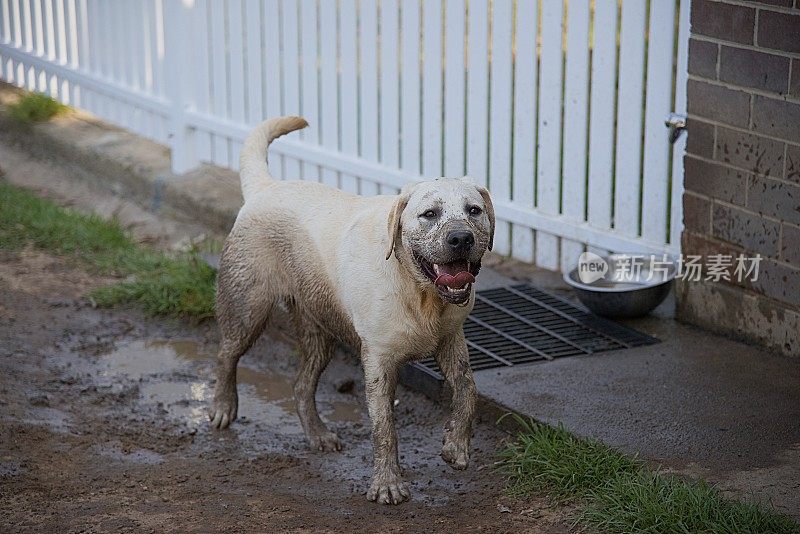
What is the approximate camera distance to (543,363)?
6.21 m

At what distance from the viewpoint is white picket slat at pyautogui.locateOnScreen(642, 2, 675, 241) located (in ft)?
21.4

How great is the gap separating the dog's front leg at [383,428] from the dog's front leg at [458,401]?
0.21 meters

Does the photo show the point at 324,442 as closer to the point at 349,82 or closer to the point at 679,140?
the point at 679,140

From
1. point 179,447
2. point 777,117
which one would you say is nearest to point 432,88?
point 777,117

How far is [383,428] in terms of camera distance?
5.07 metres

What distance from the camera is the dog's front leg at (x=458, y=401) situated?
5066mm

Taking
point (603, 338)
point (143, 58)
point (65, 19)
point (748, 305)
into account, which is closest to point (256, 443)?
point (603, 338)

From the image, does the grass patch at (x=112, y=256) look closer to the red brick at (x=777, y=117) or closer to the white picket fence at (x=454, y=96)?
the white picket fence at (x=454, y=96)

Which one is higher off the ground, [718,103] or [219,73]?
[718,103]

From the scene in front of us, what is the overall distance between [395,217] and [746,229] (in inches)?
86.6

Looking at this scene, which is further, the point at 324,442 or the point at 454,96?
the point at 454,96

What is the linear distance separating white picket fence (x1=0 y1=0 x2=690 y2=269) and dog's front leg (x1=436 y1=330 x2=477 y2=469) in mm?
2030

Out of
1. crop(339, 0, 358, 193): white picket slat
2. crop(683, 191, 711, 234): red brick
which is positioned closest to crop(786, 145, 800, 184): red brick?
crop(683, 191, 711, 234): red brick

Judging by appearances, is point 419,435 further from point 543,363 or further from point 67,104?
point 67,104
